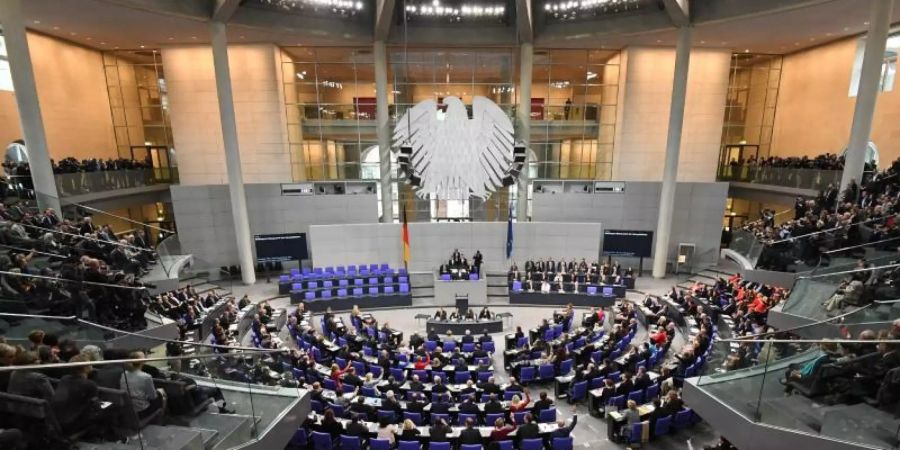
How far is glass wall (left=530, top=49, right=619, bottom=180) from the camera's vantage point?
23609 millimetres

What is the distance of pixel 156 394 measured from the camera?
16.0 ft

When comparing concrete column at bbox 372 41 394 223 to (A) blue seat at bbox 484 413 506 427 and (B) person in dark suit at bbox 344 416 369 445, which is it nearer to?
(A) blue seat at bbox 484 413 506 427

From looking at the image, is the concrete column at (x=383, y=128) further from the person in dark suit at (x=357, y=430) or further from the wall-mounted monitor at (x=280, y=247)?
the person in dark suit at (x=357, y=430)

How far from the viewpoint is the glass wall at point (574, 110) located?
23609mm

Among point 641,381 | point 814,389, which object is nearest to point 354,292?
point 641,381

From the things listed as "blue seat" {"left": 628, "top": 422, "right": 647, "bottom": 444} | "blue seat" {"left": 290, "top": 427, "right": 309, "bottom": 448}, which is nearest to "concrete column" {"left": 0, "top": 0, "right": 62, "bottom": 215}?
"blue seat" {"left": 290, "top": 427, "right": 309, "bottom": 448}

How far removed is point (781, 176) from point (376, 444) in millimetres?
21544

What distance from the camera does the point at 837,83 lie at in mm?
20500

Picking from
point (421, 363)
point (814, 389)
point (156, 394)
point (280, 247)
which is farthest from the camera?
point (280, 247)

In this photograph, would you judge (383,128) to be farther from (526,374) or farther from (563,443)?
(563,443)

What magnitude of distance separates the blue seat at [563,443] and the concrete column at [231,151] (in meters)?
16.8

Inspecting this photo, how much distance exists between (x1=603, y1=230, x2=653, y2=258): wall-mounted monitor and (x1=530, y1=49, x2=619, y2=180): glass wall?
3726 millimetres

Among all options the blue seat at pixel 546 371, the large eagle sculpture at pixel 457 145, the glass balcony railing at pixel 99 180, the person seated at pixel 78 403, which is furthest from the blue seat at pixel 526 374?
the glass balcony railing at pixel 99 180

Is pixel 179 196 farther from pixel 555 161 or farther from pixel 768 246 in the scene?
pixel 768 246
